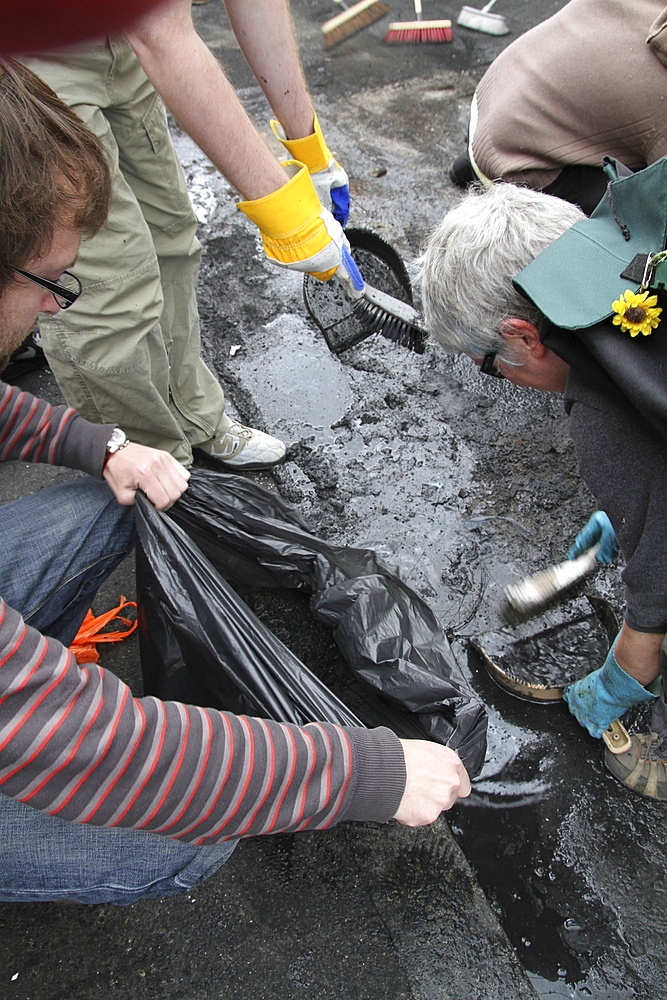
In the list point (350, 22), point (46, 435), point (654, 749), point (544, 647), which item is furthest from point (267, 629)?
point (350, 22)

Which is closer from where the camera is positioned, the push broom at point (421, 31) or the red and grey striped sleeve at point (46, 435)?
the red and grey striped sleeve at point (46, 435)

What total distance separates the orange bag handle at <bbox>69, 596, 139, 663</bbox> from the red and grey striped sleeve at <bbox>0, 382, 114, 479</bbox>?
44cm

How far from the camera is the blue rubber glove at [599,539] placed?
1727mm

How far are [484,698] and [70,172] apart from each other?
4.62 feet

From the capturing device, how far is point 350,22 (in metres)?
4.64

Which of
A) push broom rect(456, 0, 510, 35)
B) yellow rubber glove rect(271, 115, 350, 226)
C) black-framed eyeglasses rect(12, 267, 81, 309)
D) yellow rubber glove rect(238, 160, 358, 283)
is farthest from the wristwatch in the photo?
push broom rect(456, 0, 510, 35)

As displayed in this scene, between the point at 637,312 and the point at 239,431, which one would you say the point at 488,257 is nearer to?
the point at 637,312

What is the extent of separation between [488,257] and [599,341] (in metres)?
0.36

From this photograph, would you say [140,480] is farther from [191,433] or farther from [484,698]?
[484,698]

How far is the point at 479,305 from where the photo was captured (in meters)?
1.39

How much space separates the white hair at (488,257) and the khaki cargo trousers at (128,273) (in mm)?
723

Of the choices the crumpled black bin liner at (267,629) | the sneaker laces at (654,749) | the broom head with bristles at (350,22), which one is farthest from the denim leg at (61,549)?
the broom head with bristles at (350,22)

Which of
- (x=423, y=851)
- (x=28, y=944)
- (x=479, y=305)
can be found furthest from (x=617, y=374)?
(x=28, y=944)

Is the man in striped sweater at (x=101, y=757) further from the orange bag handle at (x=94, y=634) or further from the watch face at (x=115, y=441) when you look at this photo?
the orange bag handle at (x=94, y=634)
